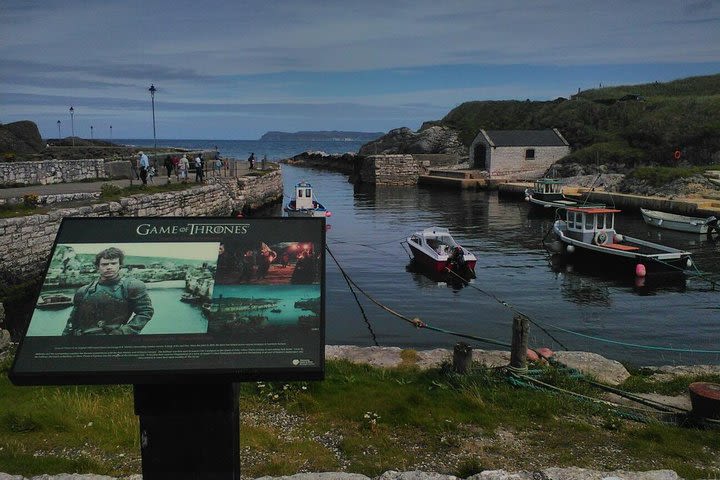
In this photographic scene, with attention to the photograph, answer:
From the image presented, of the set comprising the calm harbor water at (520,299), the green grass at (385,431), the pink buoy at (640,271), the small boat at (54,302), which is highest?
the small boat at (54,302)

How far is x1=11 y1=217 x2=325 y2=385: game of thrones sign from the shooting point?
4.14m

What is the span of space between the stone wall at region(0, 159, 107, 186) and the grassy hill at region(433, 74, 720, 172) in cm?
4604

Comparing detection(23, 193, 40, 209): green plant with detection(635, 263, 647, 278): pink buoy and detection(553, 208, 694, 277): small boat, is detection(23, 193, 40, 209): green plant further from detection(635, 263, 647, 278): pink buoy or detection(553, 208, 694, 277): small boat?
detection(635, 263, 647, 278): pink buoy

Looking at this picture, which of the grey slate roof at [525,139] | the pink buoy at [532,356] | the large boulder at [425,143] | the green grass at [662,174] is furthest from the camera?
the large boulder at [425,143]

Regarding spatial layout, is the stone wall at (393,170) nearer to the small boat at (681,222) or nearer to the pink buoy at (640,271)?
the small boat at (681,222)

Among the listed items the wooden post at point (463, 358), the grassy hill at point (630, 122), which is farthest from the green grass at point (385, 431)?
the grassy hill at point (630, 122)

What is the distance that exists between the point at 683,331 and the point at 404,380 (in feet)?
41.9

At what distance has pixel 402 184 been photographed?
74062mm

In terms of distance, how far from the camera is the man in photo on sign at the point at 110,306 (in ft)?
14.3

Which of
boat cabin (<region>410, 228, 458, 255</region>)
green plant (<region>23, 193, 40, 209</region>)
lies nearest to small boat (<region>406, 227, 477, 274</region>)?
boat cabin (<region>410, 228, 458, 255</region>)

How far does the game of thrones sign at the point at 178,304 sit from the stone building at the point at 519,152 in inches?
2434

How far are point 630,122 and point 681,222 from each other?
128 feet

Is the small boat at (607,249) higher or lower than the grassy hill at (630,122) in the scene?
lower

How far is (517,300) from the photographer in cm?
2203
